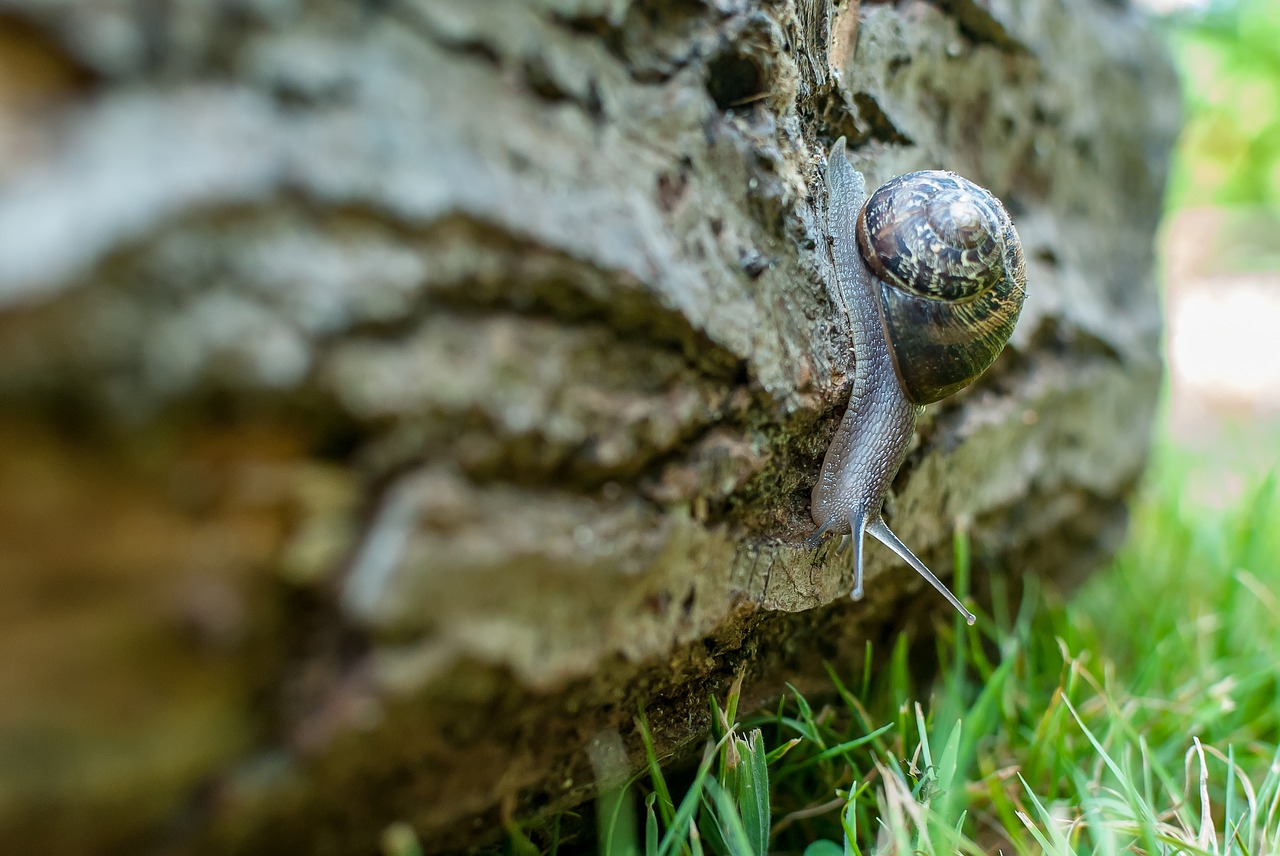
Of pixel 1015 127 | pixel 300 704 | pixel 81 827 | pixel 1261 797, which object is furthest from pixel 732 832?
pixel 1015 127

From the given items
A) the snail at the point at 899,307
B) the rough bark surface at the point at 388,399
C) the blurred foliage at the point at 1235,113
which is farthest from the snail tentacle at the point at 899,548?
the blurred foliage at the point at 1235,113

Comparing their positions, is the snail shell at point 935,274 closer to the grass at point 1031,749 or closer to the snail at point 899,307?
the snail at point 899,307

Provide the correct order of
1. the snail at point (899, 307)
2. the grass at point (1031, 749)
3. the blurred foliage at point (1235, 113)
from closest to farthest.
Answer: the grass at point (1031, 749), the snail at point (899, 307), the blurred foliage at point (1235, 113)

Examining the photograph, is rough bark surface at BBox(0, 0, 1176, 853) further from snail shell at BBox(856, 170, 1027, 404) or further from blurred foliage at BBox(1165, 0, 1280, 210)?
blurred foliage at BBox(1165, 0, 1280, 210)

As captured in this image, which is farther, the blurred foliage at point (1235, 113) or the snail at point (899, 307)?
the blurred foliage at point (1235, 113)

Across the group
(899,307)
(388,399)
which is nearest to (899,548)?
(899,307)

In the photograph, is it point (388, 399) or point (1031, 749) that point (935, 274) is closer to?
point (1031, 749)
